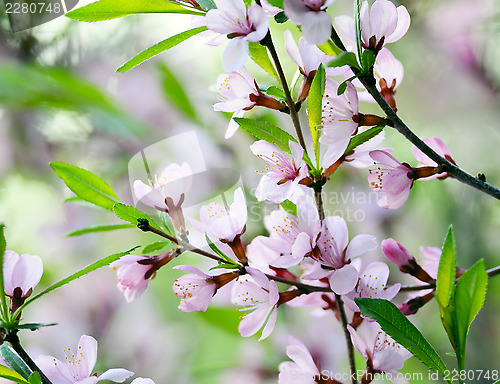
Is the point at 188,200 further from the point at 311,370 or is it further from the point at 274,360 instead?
the point at 274,360

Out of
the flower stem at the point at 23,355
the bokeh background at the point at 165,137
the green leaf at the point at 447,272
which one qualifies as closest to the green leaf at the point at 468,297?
the green leaf at the point at 447,272

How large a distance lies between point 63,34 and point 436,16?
0.62m

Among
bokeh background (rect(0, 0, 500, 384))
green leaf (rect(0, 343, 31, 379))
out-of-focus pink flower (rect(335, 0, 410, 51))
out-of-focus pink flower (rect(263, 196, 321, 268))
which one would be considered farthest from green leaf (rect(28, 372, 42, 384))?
bokeh background (rect(0, 0, 500, 384))

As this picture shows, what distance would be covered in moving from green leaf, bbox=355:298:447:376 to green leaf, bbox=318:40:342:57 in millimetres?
125

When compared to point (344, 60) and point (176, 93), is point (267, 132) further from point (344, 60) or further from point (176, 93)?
point (176, 93)

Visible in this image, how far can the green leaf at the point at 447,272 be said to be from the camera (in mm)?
276

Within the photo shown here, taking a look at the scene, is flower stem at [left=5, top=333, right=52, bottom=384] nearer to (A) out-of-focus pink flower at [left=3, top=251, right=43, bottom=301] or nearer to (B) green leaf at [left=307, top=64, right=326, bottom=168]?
(A) out-of-focus pink flower at [left=3, top=251, right=43, bottom=301]

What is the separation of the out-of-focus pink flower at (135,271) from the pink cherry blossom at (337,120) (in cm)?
10

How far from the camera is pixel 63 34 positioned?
3.00 feet

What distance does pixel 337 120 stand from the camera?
0.31 m

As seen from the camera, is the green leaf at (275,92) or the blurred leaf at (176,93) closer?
the green leaf at (275,92)

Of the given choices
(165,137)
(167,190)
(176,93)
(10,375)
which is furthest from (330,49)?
(165,137)

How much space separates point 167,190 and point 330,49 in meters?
0.13

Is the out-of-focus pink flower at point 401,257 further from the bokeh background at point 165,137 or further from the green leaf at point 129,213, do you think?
the bokeh background at point 165,137
